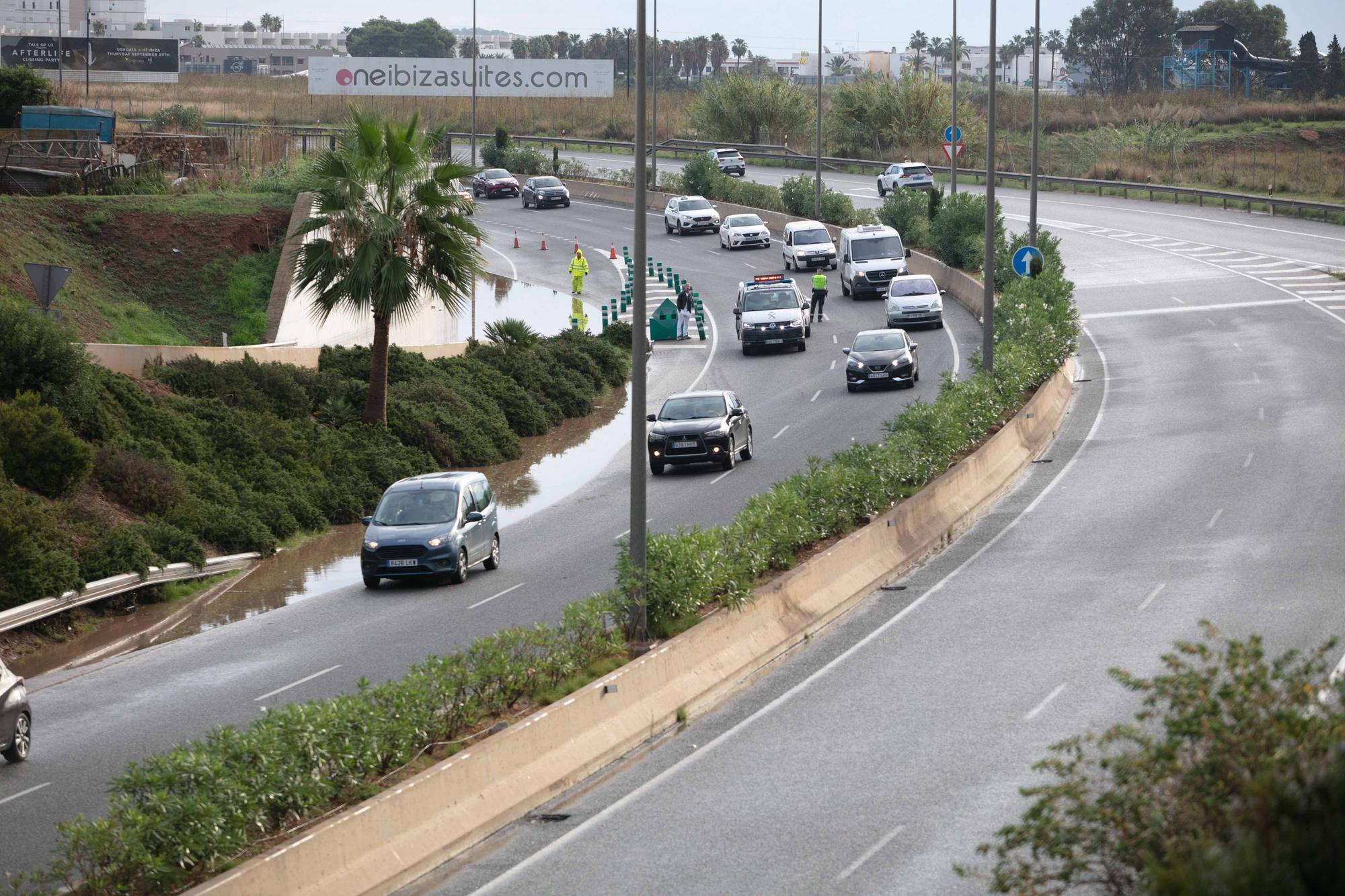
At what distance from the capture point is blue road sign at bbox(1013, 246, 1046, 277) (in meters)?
40.8

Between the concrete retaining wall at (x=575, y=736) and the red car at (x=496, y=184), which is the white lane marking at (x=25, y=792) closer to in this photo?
the concrete retaining wall at (x=575, y=736)

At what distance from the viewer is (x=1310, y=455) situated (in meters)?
29.8

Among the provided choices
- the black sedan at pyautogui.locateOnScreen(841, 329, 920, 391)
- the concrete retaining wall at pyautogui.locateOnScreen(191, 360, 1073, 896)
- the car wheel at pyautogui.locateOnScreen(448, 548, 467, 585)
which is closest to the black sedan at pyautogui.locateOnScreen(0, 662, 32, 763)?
the concrete retaining wall at pyautogui.locateOnScreen(191, 360, 1073, 896)

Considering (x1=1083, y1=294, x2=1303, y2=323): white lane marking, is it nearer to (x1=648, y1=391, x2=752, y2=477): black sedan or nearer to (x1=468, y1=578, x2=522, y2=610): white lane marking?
(x1=648, y1=391, x2=752, y2=477): black sedan

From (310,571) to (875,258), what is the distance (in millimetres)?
29465

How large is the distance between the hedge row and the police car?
25.8ft

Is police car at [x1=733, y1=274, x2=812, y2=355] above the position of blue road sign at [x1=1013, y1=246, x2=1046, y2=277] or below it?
below

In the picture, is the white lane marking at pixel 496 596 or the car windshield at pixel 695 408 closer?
the white lane marking at pixel 496 596

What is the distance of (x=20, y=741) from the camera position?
15.7m

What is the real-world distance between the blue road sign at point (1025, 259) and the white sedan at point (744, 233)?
2444 centimetres

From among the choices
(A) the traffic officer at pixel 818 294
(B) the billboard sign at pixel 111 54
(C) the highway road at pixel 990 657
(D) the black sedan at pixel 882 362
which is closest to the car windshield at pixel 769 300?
(A) the traffic officer at pixel 818 294

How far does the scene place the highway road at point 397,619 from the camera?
51.8 ft

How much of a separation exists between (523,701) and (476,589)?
8810 millimetres

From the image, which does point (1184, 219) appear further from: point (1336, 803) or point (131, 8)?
point (131, 8)
